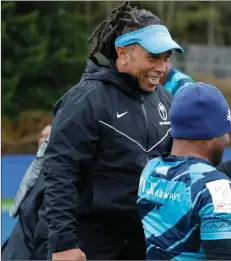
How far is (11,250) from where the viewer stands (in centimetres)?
442

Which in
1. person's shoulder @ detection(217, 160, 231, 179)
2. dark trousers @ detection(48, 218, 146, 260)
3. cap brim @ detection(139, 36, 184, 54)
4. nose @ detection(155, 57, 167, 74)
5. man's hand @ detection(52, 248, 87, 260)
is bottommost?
dark trousers @ detection(48, 218, 146, 260)

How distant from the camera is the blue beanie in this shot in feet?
8.02

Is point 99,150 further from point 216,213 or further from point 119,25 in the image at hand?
point 216,213

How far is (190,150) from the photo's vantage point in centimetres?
247

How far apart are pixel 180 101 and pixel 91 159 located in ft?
3.08

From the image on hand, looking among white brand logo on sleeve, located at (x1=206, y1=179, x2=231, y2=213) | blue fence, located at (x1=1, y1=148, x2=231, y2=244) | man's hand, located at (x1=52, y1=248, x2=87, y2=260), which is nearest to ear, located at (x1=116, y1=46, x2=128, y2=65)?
man's hand, located at (x1=52, y1=248, x2=87, y2=260)

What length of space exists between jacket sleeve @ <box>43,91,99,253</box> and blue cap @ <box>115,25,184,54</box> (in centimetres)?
35

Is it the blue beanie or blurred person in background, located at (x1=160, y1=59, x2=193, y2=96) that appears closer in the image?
Answer: the blue beanie

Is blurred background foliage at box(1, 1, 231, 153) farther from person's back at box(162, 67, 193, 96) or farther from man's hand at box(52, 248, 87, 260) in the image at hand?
man's hand at box(52, 248, 87, 260)

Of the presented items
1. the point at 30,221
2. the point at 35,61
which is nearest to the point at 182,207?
the point at 30,221

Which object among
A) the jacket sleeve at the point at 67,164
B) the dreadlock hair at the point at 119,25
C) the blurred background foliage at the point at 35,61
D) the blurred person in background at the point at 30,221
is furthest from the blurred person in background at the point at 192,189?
the blurred background foliage at the point at 35,61

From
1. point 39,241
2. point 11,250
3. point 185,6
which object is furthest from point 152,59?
point 185,6

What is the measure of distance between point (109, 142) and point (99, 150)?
7 cm

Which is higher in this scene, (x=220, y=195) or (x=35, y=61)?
(x=220, y=195)
